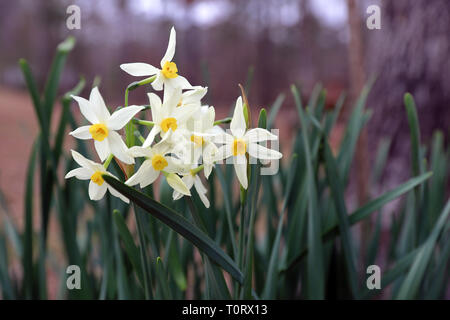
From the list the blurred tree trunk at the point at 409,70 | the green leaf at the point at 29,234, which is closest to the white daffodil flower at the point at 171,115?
the green leaf at the point at 29,234

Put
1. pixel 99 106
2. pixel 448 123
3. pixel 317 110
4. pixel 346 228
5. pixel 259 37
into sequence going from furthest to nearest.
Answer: pixel 259 37 → pixel 448 123 → pixel 317 110 → pixel 346 228 → pixel 99 106

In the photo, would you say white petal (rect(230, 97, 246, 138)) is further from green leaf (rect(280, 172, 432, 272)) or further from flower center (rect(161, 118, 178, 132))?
green leaf (rect(280, 172, 432, 272))

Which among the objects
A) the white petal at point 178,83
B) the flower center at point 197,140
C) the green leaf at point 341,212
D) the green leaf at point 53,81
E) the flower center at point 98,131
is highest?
the green leaf at point 53,81

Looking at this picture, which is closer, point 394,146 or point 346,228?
point 346,228

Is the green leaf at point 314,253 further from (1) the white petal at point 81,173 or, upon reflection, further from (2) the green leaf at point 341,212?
(1) the white petal at point 81,173

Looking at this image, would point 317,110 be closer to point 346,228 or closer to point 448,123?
point 346,228
